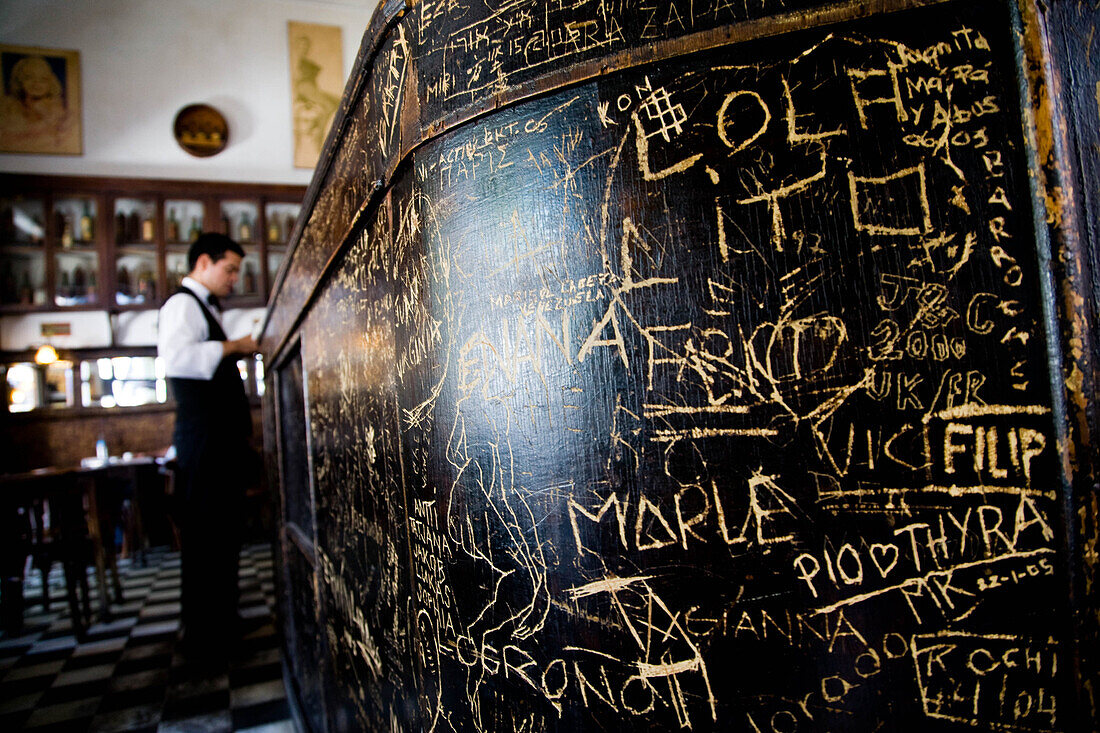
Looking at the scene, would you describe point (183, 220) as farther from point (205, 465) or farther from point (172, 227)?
point (205, 465)

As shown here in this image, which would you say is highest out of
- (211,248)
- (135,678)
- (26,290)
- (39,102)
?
(39,102)

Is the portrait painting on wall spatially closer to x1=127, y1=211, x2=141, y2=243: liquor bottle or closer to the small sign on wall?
x1=127, y1=211, x2=141, y2=243: liquor bottle

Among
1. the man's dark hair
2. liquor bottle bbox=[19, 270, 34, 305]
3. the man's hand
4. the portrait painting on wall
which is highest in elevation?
the portrait painting on wall

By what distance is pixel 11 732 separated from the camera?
93.8 inches

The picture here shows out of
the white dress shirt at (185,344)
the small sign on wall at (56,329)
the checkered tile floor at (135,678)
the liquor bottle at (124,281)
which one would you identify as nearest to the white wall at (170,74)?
the liquor bottle at (124,281)

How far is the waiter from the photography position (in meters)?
3.01

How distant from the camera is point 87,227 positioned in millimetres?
6656

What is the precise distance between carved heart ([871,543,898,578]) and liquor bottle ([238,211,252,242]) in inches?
310

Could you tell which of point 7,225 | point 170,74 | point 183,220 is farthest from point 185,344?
point 170,74

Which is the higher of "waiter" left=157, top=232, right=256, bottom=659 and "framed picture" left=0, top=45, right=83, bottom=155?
Result: "framed picture" left=0, top=45, right=83, bottom=155

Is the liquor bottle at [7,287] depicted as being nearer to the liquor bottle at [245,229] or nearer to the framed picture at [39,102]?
the framed picture at [39,102]

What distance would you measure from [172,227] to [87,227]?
0.83 meters

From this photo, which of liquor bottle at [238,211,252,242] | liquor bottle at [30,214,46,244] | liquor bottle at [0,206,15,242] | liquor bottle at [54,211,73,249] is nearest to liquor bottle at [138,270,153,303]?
liquor bottle at [54,211,73,249]

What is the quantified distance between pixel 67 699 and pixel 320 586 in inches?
77.6
